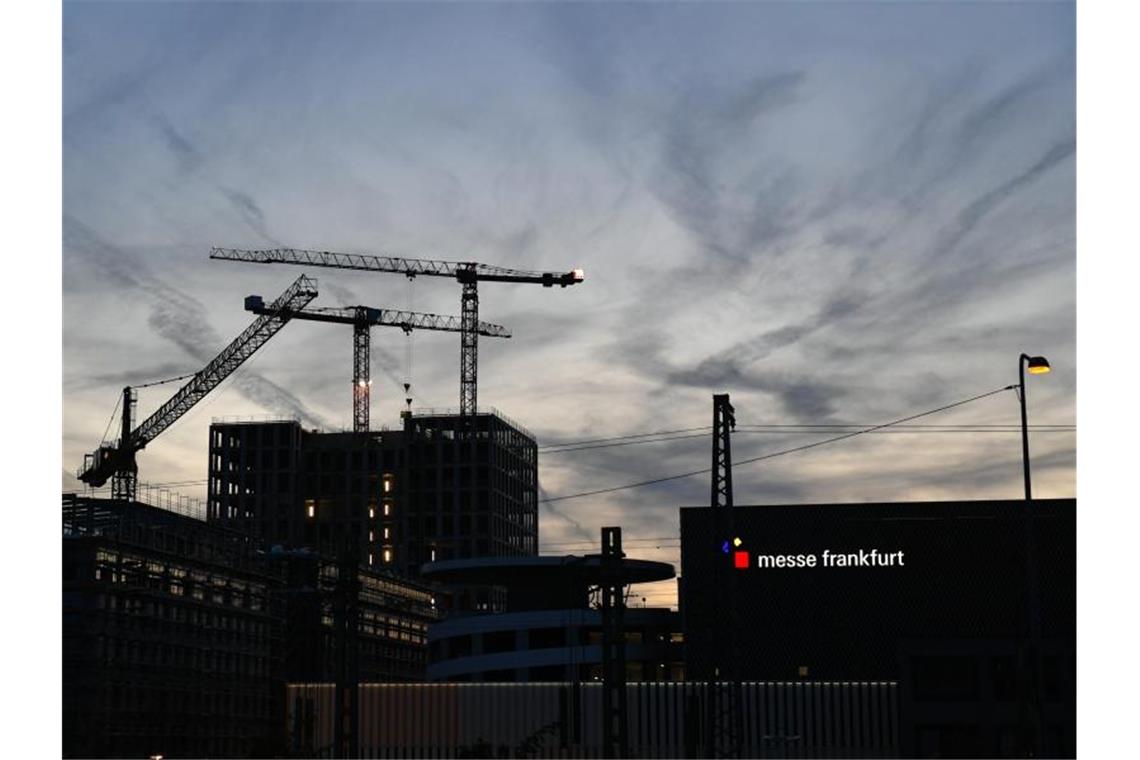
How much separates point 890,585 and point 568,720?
819 inches

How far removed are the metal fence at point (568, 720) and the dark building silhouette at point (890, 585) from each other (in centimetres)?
183

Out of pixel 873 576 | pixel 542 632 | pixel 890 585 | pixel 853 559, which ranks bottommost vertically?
pixel 542 632

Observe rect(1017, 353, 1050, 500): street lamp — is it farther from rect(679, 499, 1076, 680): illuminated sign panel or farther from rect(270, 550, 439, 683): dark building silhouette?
rect(270, 550, 439, 683): dark building silhouette

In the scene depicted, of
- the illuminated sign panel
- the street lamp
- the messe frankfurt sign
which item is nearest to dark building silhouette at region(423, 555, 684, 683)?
the illuminated sign panel

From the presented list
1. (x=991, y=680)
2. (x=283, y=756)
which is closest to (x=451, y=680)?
(x=283, y=756)

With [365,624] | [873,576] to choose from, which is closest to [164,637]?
[873,576]

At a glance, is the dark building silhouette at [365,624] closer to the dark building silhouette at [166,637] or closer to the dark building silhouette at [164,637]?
the dark building silhouette at [166,637]

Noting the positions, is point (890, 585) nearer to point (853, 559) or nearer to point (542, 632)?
point (853, 559)

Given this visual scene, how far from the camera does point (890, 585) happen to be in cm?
8819

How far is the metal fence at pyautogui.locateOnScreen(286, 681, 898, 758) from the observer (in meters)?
87.0

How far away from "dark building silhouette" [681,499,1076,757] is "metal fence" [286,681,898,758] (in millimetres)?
1827
